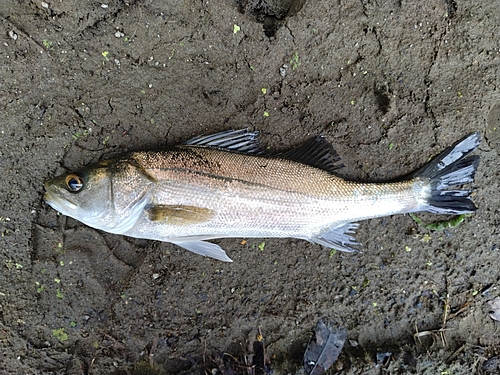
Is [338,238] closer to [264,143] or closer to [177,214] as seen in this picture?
[264,143]

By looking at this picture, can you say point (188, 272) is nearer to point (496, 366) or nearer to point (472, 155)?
point (472, 155)

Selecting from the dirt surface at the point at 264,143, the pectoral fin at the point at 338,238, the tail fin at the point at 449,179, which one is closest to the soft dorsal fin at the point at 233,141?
the dirt surface at the point at 264,143

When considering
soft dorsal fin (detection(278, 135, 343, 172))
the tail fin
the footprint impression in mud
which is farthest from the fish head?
the tail fin

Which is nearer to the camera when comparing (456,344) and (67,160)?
(67,160)

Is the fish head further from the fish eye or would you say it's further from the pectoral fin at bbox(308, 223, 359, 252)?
the pectoral fin at bbox(308, 223, 359, 252)

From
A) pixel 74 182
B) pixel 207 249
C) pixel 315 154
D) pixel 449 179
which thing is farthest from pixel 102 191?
pixel 449 179

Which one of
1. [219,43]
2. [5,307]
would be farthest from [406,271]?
[5,307]
